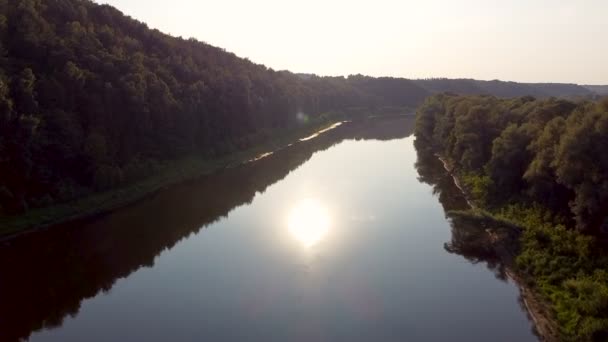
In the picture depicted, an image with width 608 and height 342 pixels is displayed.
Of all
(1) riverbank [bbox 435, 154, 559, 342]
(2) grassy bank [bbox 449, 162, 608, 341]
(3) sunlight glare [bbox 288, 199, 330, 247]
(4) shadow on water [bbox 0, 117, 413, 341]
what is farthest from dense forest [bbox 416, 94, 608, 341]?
(4) shadow on water [bbox 0, 117, 413, 341]

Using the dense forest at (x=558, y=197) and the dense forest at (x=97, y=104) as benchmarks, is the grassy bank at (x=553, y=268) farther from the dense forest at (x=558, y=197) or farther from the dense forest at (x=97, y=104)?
the dense forest at (x=97, y=104)

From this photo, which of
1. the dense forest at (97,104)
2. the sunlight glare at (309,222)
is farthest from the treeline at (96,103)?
the sunlight glare at (309,222)

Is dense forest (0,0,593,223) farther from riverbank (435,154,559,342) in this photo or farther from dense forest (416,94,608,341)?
dense forest (416,94,608,341)

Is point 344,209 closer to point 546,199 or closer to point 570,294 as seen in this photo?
point 546,199

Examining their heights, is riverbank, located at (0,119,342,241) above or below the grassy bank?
above

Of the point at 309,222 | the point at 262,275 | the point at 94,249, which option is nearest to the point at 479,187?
the point at 309,222

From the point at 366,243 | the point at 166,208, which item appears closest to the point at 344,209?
the point at 366,243
